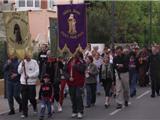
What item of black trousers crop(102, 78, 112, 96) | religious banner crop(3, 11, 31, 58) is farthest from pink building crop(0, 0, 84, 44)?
religious banner crop(3, 11, 31, 58)

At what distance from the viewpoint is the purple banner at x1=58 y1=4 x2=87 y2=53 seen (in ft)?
56.0

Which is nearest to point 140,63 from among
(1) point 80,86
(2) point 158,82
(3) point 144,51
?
(3) point 144,51

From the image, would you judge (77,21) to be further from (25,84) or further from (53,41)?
(25,84)

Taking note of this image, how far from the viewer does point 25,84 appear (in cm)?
1577

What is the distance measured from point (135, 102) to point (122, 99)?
1.59 m

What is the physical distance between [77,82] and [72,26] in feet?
6.96

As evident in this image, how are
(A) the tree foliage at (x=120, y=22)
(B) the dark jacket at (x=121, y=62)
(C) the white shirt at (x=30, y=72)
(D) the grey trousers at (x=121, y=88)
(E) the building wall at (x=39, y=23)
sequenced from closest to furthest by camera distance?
1. (C) the white shirt at (x=30, y=72)
2. (D) the grey trousers at (x=121, y=88)
3. (B) the dark jacket at (x=121, y=62)
4. (E) the building wall at (x=39, y=23)
5. (A) the tree foliage at (x=120, y=22)

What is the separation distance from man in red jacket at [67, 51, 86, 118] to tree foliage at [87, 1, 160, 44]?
2261 centimetres

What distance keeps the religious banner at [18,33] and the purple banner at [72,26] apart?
1.07 m

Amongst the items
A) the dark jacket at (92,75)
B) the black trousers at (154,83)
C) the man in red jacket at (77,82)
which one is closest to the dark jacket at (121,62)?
the dark jacket at (92,75)

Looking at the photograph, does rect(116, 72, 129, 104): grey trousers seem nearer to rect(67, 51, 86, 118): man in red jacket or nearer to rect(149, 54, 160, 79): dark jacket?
rect(67, 51, 86, 118): man in red jacket

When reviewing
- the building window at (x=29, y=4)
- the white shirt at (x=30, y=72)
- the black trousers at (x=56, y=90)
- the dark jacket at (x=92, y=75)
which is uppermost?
the building window at (x=29, y=4)

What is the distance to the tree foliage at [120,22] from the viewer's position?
43406 mm

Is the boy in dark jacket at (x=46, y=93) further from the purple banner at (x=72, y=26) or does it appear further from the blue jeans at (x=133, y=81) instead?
the blue jeans at (x=133, y=81)
